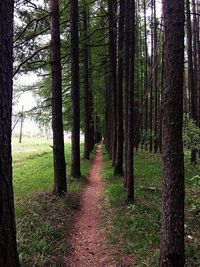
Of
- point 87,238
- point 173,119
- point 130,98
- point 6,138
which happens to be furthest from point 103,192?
point 6,138

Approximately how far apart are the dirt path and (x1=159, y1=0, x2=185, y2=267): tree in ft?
6.72

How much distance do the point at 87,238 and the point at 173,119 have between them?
4194 millimetres

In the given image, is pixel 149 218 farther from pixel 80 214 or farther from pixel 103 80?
pixel 103 80

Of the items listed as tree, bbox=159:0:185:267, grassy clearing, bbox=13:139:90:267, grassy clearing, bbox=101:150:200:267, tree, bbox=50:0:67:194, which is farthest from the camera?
tree, bbox=50:0:67:194

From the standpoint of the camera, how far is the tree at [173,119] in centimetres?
454

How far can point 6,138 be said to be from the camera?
3678 millimetres

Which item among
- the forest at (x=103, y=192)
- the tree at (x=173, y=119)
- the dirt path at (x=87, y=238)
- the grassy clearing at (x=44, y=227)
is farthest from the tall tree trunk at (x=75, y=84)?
the tree at (x=173, y=119)

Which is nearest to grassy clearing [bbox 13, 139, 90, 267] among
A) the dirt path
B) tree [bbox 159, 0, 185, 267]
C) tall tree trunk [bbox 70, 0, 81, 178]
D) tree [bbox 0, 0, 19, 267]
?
the dirt path

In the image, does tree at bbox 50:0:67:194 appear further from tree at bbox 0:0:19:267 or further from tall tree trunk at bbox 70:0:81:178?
tree at bbox 0:0:19:267

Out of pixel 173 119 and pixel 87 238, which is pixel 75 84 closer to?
pixel 87 238

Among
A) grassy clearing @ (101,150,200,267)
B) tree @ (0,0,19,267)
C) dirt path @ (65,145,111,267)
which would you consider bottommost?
dirt path @ (65,145,111,267)

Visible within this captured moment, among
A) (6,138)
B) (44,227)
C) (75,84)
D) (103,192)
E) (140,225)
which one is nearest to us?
(6,138)

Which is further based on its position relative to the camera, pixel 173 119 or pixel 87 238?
pixel 87 238

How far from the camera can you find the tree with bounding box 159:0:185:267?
179 inches
